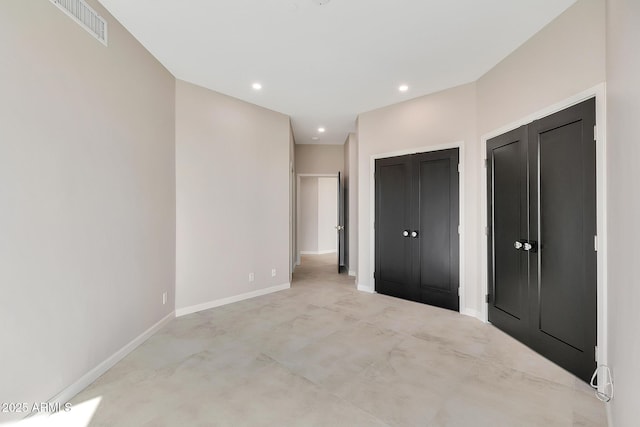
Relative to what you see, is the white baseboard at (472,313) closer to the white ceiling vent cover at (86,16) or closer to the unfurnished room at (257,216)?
the unfurnished room at (257,216)

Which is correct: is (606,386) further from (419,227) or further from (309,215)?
(309,215)

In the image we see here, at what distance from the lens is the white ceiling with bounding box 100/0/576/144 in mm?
2227

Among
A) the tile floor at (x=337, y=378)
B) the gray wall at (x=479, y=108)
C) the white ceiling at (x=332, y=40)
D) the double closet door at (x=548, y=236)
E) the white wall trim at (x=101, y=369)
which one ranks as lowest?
the tile floor at (x=337, y=378)

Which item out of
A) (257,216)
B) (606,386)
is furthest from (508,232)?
(257,216)

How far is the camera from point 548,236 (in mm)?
2488

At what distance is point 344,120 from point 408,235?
7.83 feet

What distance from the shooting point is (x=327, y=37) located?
2.60 metres

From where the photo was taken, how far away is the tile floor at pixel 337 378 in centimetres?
177

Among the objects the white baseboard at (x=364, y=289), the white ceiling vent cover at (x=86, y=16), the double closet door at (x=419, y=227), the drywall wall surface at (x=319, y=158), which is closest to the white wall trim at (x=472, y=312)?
the double closet door at (x=419, y=227)

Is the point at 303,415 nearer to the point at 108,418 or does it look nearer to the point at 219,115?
the point at 108,418

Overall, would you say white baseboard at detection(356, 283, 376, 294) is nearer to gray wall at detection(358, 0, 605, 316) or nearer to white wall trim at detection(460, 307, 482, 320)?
gray wall at detection(358, 0, 605, 316)

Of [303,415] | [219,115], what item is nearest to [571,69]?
[303,415]

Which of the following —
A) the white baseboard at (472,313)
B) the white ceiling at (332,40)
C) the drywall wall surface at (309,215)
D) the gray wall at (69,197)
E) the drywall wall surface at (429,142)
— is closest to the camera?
the gray wall at (69,197)

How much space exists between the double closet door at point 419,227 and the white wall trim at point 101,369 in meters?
3.15
